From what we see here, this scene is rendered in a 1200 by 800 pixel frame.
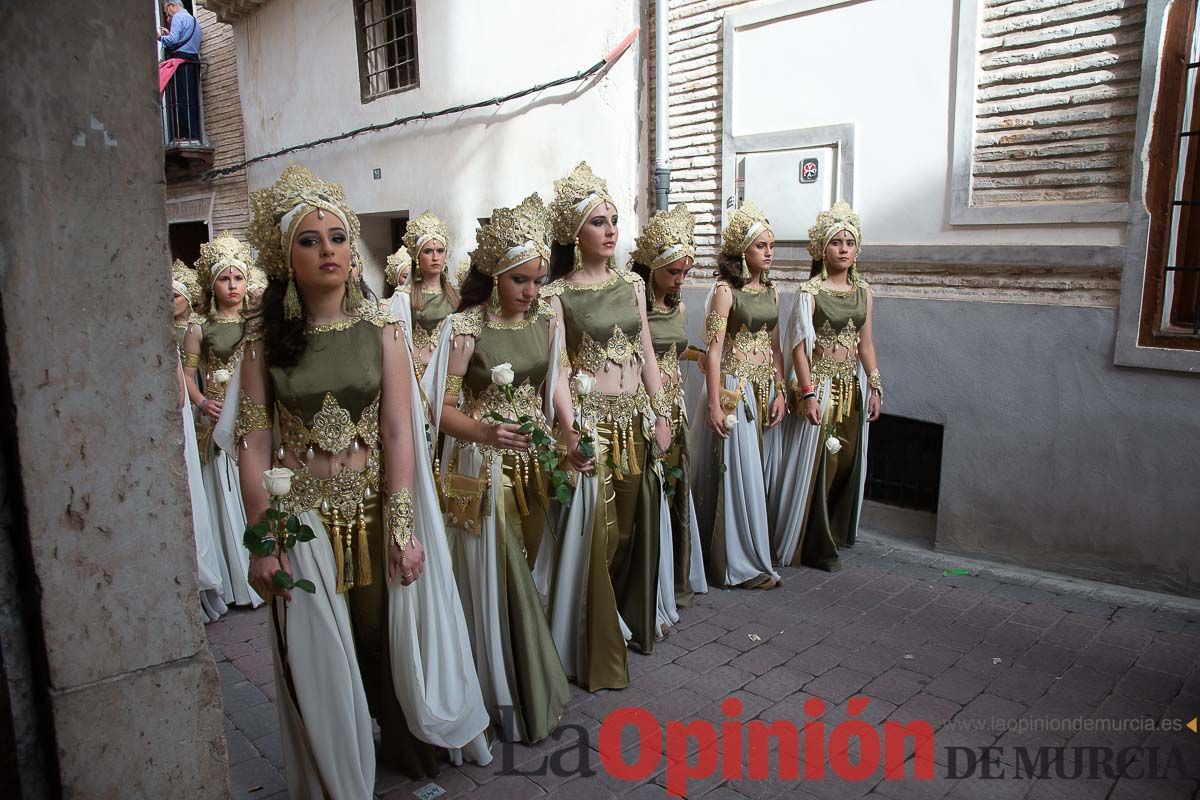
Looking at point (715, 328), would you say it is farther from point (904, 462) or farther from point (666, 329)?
point (904, 462)

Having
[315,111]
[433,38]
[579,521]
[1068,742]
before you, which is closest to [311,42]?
[315,111]

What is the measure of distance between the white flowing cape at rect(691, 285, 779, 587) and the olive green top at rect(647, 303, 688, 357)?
0.31 metres

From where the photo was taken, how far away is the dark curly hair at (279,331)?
2.85 meters

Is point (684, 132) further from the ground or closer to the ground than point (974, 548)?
further from the ground

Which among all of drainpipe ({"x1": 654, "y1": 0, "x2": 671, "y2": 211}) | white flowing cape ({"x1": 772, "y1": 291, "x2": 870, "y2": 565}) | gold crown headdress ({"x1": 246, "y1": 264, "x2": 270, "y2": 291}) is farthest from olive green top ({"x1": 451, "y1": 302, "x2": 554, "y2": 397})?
drainpipe ({"x1": 654, "y1": 0, "x2": 671, "y2": 211})

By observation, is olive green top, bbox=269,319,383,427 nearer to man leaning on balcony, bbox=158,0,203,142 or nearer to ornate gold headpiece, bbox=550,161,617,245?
ornate gold headpiece, bbox=550,161,617,245

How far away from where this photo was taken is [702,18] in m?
7.43

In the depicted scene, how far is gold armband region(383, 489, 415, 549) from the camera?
299cm

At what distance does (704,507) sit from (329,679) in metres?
3.29

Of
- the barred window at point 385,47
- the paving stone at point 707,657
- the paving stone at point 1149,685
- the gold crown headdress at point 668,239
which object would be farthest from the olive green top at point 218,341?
the barred window at point 385,47

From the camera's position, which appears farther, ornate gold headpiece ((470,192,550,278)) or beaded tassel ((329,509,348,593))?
ornate gold headpiece ((470,192,550,278))

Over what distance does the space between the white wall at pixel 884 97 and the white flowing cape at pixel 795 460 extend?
1296 millimetres

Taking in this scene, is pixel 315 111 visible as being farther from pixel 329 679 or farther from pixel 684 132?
pixel 329 679

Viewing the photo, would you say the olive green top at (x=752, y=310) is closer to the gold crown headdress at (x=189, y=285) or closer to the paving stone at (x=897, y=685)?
the paving stone at (x=897, y=685)
